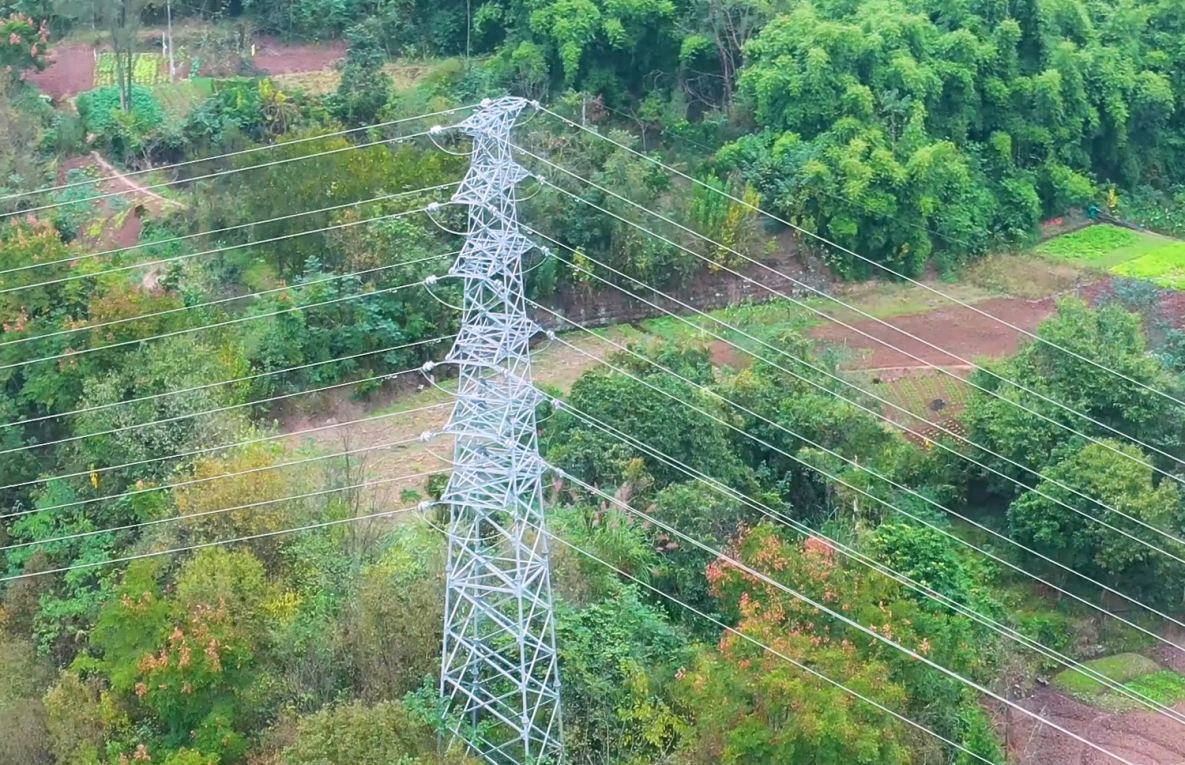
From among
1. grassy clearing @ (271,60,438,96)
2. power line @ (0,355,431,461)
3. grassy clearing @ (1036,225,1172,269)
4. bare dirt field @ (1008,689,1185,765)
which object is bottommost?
bare dirt field @ (1008,689,1185,765)

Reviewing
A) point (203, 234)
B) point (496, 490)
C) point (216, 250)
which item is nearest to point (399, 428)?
point (216, 250)

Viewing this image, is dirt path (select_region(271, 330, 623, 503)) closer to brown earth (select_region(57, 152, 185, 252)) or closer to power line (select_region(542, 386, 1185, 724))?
power line (select_region(542, 386, 1185, 724))

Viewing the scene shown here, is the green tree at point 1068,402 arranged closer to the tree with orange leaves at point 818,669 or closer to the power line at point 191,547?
the tree with orange leaves at point 818,669

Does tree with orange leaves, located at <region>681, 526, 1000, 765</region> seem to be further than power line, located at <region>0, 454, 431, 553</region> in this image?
No

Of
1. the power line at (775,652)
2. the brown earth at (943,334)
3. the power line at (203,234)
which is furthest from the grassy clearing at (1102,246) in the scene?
the power line at (775,652)

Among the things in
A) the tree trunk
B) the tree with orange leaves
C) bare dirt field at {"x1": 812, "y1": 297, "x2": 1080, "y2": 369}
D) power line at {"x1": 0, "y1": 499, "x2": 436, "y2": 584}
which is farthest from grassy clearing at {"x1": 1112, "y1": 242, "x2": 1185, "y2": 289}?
the tree trunk

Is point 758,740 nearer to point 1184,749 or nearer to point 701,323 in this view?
point 1184,749

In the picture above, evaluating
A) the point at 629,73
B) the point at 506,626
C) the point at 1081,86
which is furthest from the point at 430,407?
the point at 1081,86
